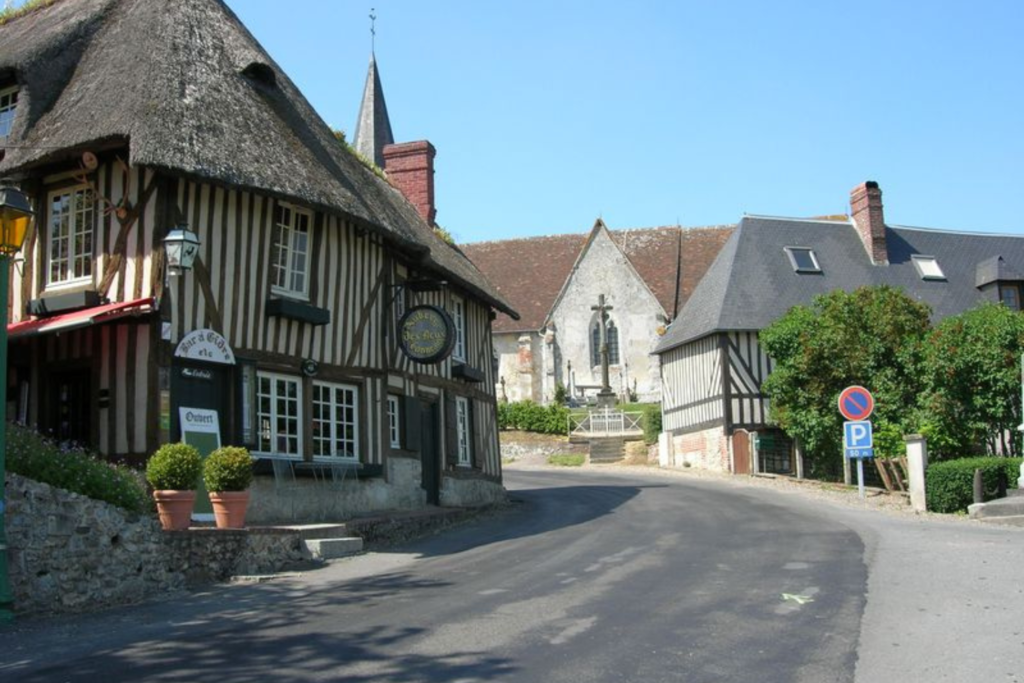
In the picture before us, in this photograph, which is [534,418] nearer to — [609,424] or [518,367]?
[609,424]

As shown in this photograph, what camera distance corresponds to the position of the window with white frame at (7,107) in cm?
1361

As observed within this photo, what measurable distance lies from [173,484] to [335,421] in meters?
4.51

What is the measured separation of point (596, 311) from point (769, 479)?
2047 centimetres

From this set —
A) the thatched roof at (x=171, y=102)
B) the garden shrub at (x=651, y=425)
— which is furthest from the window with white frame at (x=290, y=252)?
the garden shrub at (x=651, y=425)

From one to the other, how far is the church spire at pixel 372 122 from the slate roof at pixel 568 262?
941cm

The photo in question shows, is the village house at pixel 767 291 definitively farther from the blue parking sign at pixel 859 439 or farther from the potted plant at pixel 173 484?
the potted plant at pixel 173 484

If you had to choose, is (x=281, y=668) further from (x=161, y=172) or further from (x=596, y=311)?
(x=596, y=311)

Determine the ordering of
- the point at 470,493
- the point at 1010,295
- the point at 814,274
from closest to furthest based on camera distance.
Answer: the point at 470,493, the point at 814,274, the point at 1010,295

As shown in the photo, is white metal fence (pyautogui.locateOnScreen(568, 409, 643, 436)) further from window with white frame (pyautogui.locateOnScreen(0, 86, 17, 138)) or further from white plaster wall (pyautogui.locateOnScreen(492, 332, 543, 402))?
window with white frame (pyautogui.locateOnScreen(0, 86, 17, 138))

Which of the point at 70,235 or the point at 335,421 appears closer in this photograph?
the point at 70,235

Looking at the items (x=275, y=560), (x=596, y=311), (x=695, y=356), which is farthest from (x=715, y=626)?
(x=596, y=311)

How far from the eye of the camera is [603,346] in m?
40.9

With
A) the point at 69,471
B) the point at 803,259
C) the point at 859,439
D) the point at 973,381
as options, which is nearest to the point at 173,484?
the point at 69,471

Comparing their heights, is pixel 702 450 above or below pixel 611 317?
below
